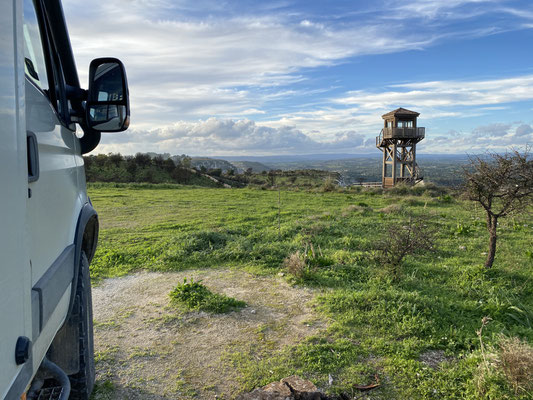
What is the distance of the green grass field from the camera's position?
3.71 meters

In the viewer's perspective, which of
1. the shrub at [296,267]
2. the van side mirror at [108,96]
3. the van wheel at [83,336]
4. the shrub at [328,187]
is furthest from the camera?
the shrub at [328,187]

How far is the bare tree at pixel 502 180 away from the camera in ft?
20.5

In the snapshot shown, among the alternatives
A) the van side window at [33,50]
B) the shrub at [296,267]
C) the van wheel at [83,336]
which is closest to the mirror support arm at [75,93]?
the van side window at [33,50]

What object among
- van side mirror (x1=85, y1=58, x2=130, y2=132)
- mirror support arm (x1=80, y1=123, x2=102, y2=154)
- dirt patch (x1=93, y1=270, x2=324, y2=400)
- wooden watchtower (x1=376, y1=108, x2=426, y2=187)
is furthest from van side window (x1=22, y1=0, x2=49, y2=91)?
wooden watchtower (x1=376, y1=108, x2=426, y2=187)

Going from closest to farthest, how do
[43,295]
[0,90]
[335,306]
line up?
[0,90] → [43,295] → [335,306]

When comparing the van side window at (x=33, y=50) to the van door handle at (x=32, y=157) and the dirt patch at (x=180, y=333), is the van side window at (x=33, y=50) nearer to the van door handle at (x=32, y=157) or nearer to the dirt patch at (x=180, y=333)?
the van door handle at (x=32, y=157)

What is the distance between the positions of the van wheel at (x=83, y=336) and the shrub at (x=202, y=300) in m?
2.07

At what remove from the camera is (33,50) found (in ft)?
7.68

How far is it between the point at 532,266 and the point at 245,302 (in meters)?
5.44

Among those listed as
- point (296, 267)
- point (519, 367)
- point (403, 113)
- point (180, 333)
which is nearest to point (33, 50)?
point (180, 333)

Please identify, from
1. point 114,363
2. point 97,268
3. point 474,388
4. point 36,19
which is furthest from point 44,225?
point 97,268

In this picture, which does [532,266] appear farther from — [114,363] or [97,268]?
[97,268]

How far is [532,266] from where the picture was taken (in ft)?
23.6

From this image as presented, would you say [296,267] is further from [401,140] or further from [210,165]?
[210,165]
